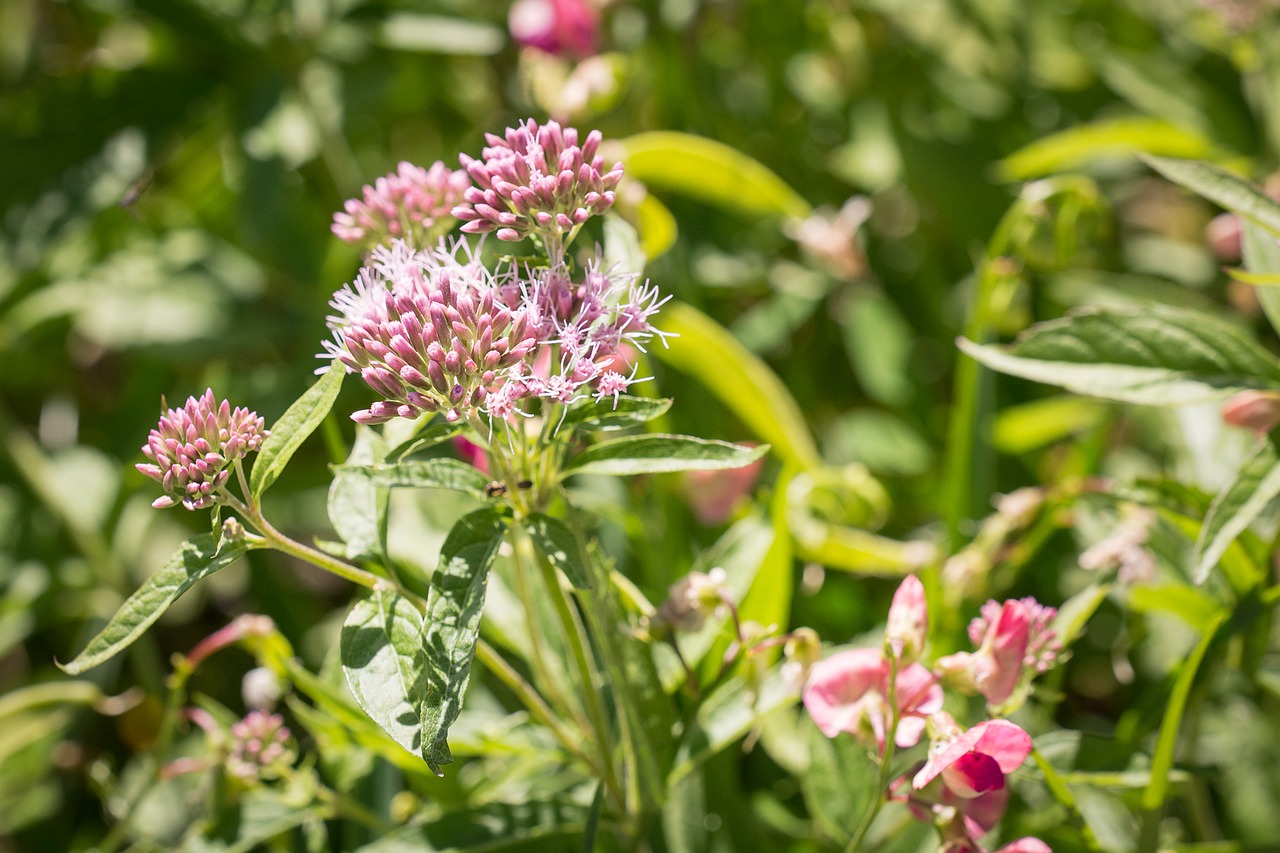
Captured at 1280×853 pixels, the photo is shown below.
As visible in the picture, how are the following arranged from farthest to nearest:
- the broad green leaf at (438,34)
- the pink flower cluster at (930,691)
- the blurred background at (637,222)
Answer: the broad green leaf at (438,34)
the blurred background at (637,222)
the pink flower cluster at (930,691)

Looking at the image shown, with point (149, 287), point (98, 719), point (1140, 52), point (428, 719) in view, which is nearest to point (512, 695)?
point (428, 719)

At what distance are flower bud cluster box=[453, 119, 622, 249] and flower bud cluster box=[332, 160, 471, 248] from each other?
83mm

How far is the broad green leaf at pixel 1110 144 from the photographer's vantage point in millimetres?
1123

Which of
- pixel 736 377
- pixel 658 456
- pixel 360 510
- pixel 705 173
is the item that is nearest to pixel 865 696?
pixel 658 456

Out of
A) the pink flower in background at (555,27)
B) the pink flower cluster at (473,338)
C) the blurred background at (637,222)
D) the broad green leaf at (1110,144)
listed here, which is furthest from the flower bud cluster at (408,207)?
the broad green leaf at (1110,144)

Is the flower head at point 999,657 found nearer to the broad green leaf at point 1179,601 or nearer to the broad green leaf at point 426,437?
the broad green leaf at point 1179,601

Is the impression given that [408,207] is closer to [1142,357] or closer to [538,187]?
[538,187]

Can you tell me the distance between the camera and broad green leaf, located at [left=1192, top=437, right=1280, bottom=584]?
0.62 m

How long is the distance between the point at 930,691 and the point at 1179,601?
265 mm

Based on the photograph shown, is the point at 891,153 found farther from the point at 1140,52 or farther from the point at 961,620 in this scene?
the point at 961,620

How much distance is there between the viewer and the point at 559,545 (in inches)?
21.5

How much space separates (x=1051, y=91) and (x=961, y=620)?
91 centimetres

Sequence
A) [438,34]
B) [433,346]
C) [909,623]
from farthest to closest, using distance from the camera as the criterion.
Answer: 1. [438,34]
2. [909,623]
3. [433,346]

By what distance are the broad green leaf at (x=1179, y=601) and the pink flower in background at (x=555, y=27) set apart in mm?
811
